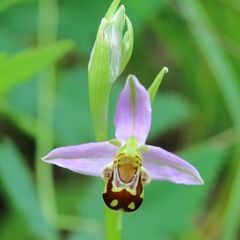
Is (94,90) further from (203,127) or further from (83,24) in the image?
(203,127)

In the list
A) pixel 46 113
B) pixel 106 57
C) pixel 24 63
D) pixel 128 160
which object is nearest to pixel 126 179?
pixel 128 160

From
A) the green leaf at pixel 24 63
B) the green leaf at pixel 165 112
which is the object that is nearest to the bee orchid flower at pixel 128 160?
the green leaf at pixel 24 63

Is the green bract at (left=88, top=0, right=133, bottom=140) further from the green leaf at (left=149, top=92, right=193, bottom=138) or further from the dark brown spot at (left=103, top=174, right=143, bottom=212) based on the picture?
the green leaf at (left=149, top=92, right=193, bottom=138)

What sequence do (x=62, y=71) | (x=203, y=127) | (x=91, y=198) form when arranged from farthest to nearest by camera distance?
(x=203, y=127) < (x=62, y=71) < (x=91, y=198)

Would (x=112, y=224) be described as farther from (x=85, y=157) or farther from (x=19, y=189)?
(x=19, y=189)

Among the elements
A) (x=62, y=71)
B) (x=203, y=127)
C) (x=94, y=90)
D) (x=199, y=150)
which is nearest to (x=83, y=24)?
(x=62, y=71)

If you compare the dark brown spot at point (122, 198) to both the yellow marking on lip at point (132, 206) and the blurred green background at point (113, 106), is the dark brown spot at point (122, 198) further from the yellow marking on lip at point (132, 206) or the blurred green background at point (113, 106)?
the blurred green background at point (113, 106)
